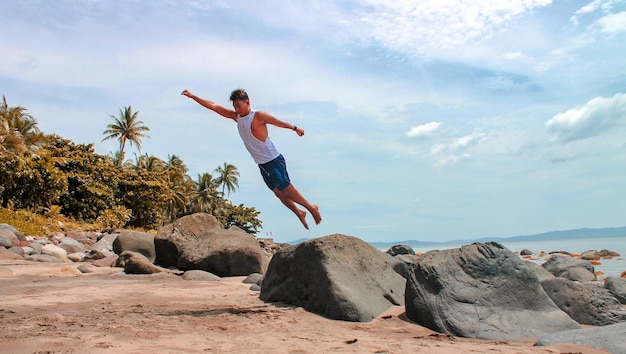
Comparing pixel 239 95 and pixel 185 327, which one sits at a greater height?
pixel 239 95

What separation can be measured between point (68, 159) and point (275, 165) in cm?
3192

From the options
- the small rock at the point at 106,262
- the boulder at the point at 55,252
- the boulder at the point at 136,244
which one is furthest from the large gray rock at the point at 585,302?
the boulder at the point at 55,252

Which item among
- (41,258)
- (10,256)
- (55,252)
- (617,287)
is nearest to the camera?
(617,287)

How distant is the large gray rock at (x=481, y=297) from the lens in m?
6.50

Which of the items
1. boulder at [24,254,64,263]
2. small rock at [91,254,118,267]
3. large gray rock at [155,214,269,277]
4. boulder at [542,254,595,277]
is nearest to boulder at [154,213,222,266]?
large gray rock at [155,214,269,277]

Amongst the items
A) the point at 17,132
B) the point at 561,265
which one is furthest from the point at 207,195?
the point at 561,265

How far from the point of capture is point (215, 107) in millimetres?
7070

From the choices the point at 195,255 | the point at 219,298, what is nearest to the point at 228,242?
the point at 195,255

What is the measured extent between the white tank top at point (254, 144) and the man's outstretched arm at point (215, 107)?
243 mm

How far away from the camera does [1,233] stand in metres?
16.6

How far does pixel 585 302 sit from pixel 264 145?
16.7ft

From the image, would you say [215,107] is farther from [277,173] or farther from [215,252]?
[215,252]

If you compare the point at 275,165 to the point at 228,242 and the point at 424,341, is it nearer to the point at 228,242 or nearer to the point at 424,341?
the point at 424,341

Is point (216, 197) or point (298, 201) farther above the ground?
point (216, 197)
